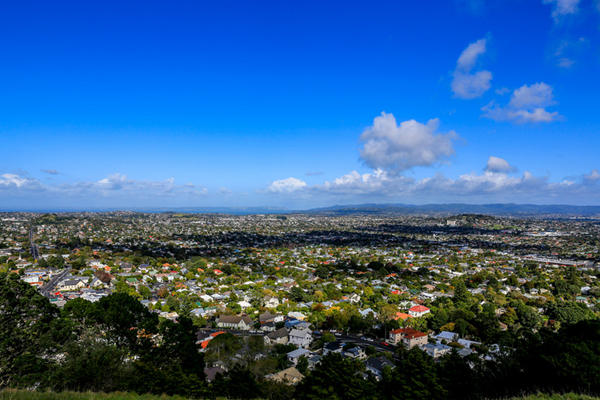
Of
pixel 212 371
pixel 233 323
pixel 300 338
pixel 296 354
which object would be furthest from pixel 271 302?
pixel 212 371

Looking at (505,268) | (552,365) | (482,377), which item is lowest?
(505,268)

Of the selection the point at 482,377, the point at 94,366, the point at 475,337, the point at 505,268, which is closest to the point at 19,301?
the point at 94,366

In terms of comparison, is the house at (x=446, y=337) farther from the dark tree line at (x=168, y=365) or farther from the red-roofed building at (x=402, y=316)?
the dark tree line at (x=168, y=365)

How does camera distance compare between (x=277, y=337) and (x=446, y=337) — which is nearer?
(x=277, y=337)

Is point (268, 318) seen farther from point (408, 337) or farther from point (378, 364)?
point (378, 364)

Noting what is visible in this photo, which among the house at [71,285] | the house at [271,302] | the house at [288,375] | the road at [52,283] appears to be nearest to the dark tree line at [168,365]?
the house at [288,375]

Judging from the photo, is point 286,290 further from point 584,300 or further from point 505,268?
point 505,268
